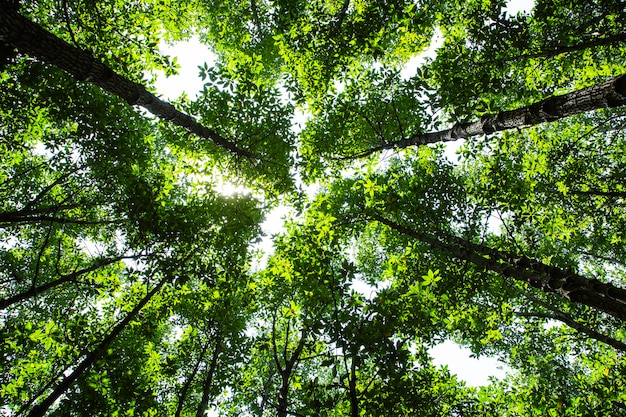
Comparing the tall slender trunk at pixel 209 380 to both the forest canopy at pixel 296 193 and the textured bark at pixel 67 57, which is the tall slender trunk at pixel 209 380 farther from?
the textured bark at pixel 67 57

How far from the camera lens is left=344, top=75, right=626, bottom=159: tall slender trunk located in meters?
3.82

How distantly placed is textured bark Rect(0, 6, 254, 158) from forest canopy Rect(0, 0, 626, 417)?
1.1 inches

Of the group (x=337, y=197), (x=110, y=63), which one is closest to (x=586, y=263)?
(x=337, y=197)

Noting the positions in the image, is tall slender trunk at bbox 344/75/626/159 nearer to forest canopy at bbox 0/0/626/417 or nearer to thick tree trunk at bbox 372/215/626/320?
forest canopy at bbox 0/0/626/417

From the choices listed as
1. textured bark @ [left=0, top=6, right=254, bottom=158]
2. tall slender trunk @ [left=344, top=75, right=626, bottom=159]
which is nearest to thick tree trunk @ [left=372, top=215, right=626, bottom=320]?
tall slender trunk @ [left=344, top=75, right=626, bottom=159]

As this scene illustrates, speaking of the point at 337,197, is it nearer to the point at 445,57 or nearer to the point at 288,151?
the point at 288,151

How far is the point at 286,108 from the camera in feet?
24.7

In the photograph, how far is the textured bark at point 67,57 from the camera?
353 cm

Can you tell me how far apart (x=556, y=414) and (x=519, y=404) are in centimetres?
117

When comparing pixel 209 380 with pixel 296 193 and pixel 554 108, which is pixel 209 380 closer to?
pixel 296 193

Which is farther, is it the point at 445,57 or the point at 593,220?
the point at 593,220

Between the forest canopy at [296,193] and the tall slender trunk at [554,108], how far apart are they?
1.2 inches

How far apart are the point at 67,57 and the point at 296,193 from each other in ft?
17.8

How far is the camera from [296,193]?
8312mm
